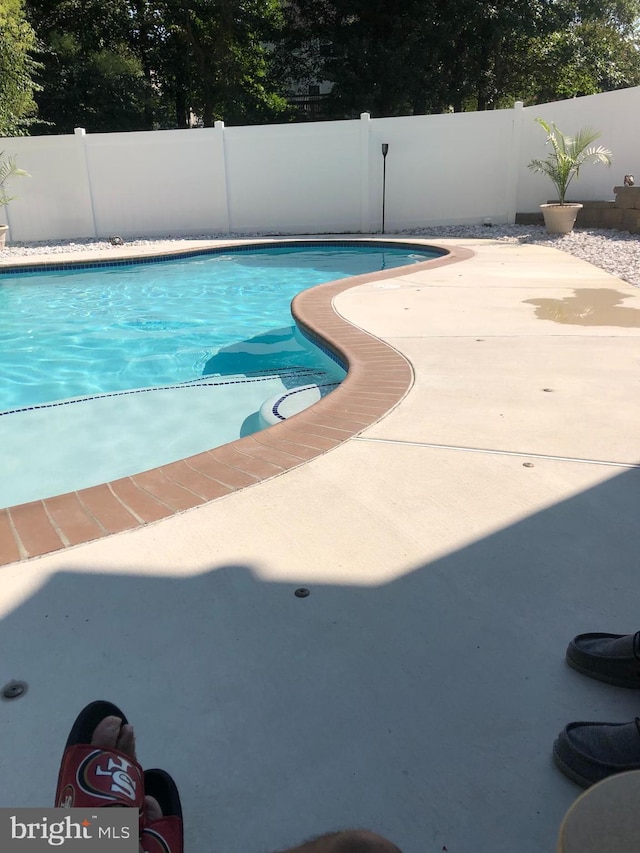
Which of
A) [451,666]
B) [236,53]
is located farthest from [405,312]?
[236,53]

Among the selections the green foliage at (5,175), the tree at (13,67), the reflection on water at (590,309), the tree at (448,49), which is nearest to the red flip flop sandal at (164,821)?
the reflection on water at (590,309)

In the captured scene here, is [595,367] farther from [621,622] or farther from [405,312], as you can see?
[621,622]

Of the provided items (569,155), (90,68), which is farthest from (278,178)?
(90,68)

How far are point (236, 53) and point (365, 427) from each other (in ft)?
77.4

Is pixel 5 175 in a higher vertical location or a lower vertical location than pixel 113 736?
higher

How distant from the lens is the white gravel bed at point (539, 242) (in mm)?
8750

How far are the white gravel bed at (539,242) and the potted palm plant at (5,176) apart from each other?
34 cm

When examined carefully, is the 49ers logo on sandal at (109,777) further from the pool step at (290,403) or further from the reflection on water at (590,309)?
the reflection on water at (590,309)

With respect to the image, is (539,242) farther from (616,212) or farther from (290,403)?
(290,403)

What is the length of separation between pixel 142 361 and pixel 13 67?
11688 mm

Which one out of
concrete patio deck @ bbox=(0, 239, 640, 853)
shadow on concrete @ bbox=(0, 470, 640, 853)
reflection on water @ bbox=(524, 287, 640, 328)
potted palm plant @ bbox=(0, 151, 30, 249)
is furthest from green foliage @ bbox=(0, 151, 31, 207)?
shadow on concrete @ bbox=(0, 470, 640, 853)

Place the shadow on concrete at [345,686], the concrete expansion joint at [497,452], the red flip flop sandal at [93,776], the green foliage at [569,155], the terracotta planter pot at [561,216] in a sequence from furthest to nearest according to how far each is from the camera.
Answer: the green foliage at [569,155] → the terracotta planter pot at [561,216] → the concrete expansion joint at [497,452] → the shadow on concrete at [345,686] → the red flip flop sandal at [93,776]

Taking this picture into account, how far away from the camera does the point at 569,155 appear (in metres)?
11.9

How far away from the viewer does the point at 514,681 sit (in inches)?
65.2
